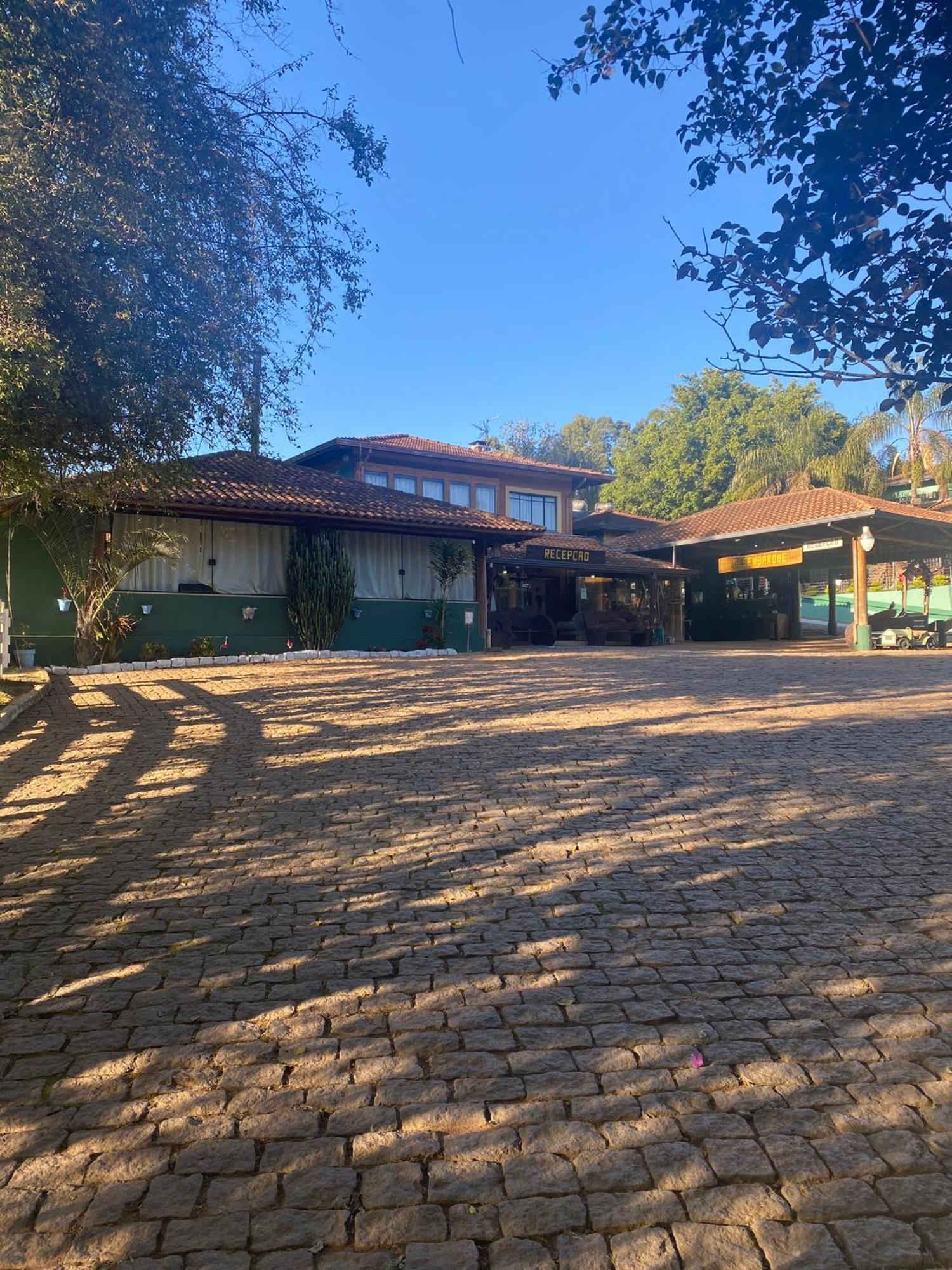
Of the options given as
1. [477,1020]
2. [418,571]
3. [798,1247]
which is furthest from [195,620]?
[798,1247]

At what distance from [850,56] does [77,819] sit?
221 inches

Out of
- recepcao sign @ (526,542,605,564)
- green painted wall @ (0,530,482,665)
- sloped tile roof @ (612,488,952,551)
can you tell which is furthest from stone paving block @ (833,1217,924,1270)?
recepcao sign @ (526,542,605,564)

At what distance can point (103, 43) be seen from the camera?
6227 mm

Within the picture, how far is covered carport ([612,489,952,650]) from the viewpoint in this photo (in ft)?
74.3

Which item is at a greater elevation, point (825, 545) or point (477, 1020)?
point (825, 545)

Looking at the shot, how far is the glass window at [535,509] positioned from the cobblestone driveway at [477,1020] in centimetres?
2336

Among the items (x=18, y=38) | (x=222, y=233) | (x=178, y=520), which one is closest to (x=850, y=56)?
(x=18, y=38)

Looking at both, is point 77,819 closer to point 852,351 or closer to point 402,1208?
point 402,1208

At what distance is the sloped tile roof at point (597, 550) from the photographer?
2441cm

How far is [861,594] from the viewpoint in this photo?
2262 centimetres

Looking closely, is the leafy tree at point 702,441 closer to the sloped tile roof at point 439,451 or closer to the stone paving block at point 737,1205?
the sloped tile roof at point 439,451

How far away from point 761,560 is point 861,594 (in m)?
3.78

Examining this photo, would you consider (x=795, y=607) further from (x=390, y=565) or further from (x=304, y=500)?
(x=304, y=500)

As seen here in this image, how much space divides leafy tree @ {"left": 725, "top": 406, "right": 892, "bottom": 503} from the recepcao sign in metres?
16.3
